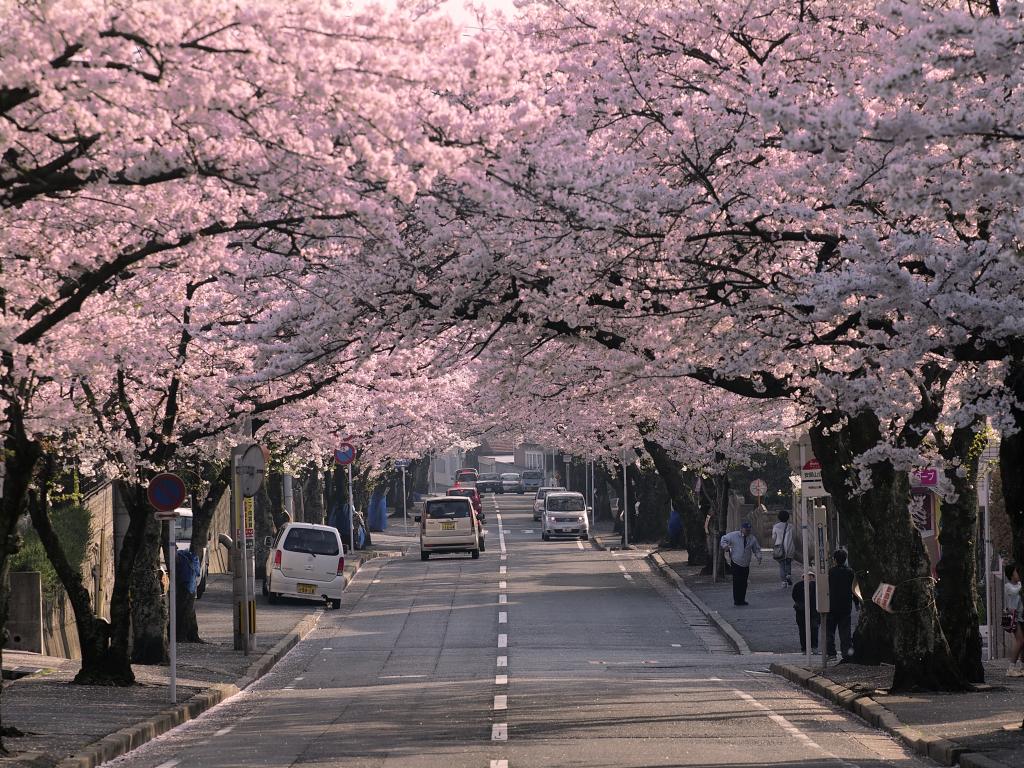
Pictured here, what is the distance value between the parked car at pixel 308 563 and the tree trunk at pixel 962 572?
18684 mm

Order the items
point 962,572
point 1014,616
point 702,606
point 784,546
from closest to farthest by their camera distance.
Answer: point 962,572, point 1014,616, point 702,606, point 784,546

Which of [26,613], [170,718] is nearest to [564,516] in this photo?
[26,613]

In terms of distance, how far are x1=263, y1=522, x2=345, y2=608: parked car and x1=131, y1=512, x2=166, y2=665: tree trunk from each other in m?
11.2

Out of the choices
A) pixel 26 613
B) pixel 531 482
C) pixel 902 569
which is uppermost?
pixel 531 482

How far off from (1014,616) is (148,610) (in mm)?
12258

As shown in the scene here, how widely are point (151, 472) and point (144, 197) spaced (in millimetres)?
9228

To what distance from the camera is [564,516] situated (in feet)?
197

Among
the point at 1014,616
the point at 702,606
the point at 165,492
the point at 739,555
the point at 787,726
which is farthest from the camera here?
the point at 702,606

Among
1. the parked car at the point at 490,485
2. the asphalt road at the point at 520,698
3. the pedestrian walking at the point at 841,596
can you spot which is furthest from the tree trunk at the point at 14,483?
the parked car at the point at 490,485

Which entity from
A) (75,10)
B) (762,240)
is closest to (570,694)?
(762,240)

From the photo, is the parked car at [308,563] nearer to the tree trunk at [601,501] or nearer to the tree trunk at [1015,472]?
the tree trunk at [1015,472]

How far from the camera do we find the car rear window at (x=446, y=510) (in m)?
49.5

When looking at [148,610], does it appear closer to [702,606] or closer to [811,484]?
[811,484]

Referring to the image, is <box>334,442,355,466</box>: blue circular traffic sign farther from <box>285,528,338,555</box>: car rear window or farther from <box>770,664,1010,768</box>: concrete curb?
<box>770,664,1010,768</box>: concrete curb
